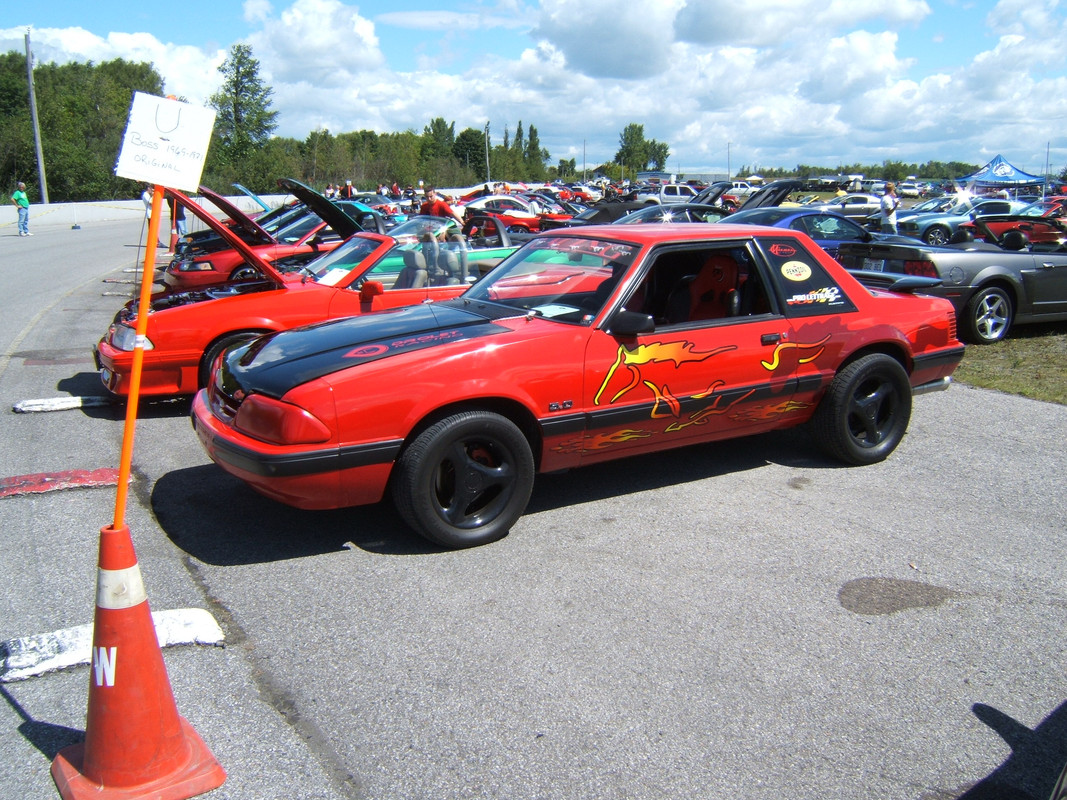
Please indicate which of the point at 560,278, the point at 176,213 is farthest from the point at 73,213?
the point at 560,278

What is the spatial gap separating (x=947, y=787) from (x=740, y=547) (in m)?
1.75

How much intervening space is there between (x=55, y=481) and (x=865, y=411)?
16.5 feet

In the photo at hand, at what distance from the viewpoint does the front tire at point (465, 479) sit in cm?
394

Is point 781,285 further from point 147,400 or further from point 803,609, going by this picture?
point 147,400

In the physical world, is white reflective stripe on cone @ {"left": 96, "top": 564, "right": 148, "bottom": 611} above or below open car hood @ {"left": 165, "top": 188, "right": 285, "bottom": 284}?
below

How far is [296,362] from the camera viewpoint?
4.17m

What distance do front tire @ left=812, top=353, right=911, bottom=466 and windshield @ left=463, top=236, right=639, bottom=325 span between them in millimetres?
1669

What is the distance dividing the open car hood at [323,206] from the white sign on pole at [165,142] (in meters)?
5.95

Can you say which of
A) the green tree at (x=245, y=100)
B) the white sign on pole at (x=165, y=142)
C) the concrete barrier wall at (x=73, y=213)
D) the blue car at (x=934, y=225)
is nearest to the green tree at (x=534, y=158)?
the green tree at (x=245, y=100)

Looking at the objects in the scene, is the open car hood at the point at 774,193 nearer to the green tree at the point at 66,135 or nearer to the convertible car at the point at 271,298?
the convertible car at the point at 271,298

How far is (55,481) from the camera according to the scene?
16.3 feet

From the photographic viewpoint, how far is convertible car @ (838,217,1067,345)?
29.5ft

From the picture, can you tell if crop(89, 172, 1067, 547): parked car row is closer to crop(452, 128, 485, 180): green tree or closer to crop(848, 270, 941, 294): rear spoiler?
crop(848, 270, 941, 294): rear spoiler

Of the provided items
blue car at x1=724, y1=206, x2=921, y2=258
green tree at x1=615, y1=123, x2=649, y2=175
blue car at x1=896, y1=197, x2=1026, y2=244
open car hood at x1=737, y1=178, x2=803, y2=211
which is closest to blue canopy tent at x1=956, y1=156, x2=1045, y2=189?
blue car at x1=896, y1=197, x2=1026, y2=244
